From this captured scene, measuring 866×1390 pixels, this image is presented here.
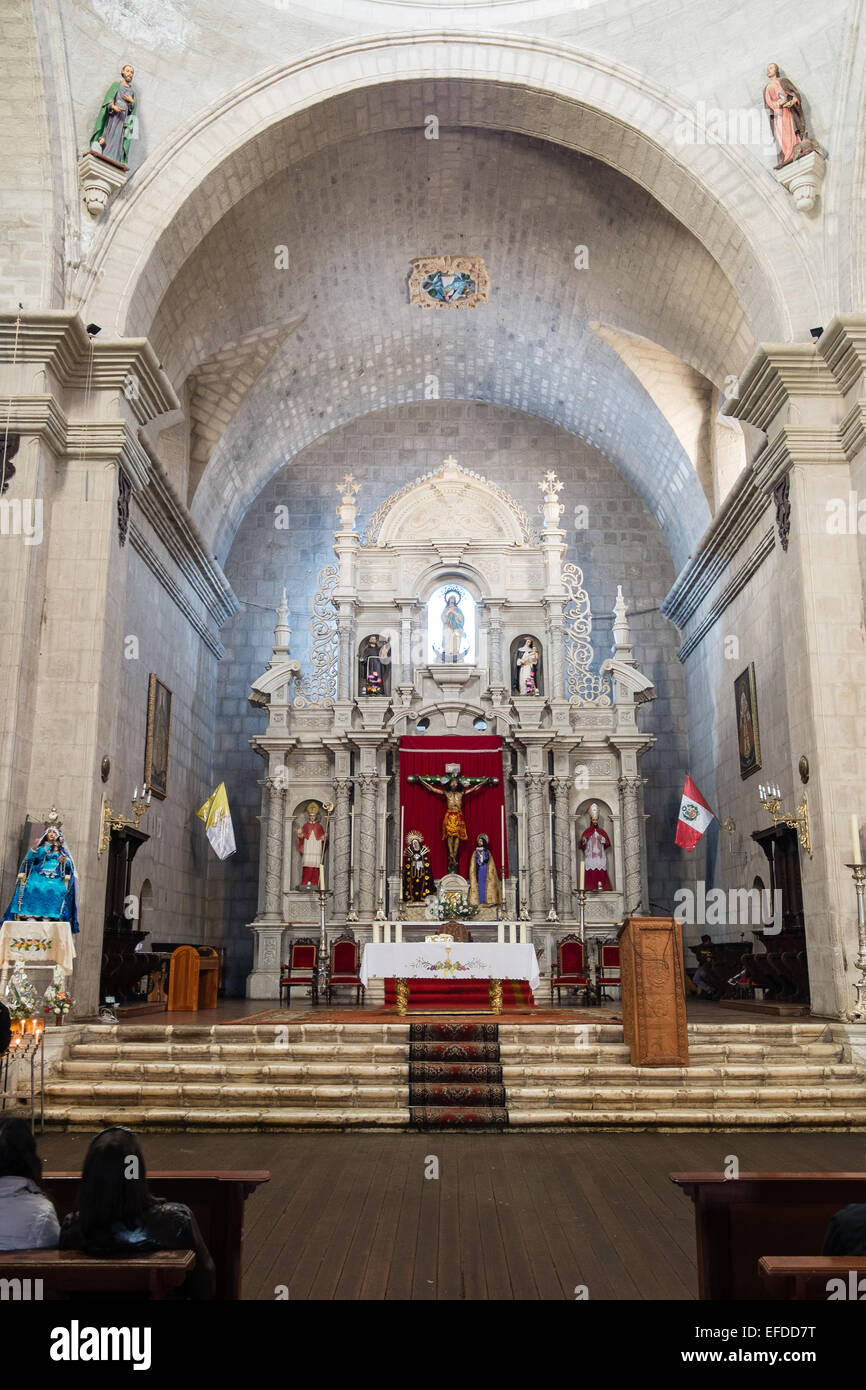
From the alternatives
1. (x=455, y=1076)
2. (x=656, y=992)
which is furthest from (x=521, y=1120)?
(x=656, y=992)

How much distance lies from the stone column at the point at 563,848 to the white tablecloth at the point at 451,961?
457cm

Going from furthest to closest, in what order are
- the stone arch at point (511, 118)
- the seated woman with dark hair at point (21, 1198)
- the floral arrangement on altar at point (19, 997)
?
1. the stone arch at point (511, 118)
2. the floral arrangement on altar at point (19, 997)
3. the seated woman with dark hair at point (21, 1198)

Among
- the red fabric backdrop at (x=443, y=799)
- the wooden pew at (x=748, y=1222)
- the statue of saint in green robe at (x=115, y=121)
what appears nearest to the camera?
the wooden pew at (x=748, y=1222)

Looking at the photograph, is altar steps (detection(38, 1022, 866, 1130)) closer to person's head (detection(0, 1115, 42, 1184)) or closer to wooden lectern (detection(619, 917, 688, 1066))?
wooden lectern (detection(619, 917, 688, 1066))

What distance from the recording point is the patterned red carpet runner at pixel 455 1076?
7562mm

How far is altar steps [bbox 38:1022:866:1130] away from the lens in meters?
7.56

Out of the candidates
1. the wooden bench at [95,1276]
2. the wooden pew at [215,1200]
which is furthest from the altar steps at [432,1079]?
the wooden bench at [95,1276]

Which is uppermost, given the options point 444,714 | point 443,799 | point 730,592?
point 730,592

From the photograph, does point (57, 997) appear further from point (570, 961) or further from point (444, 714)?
point (444, 714)

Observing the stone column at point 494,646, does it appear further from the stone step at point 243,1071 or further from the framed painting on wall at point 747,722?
the stone step at point 243,1071

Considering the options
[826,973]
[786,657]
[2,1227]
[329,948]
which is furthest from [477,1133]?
[329,948]

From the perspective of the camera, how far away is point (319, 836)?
1634 centimetres

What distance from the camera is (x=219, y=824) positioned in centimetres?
1520

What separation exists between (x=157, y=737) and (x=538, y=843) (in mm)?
5596
